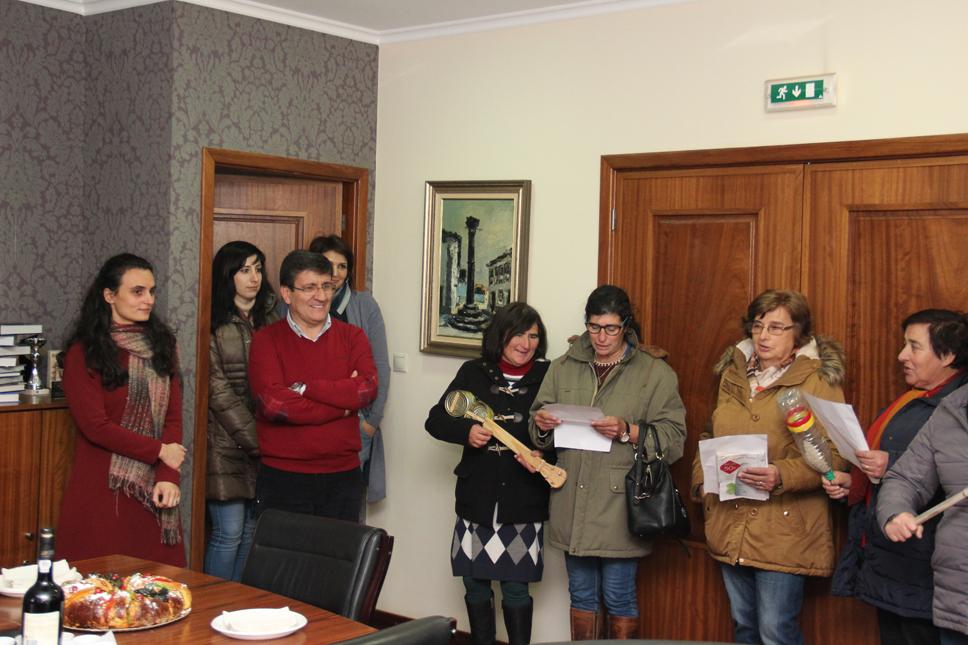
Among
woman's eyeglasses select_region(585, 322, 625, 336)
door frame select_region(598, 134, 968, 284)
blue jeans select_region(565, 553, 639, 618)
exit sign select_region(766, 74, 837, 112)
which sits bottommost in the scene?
blue jeans select_region(565, 553, 639, 618)

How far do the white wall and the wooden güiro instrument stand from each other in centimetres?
57

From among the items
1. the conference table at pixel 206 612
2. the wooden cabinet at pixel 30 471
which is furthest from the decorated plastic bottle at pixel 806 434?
the wooden cabinet at pixel 30 471

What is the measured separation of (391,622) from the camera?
5.04 m

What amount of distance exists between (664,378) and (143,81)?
240cm

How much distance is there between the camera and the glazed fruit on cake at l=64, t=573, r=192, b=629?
2.34 metres

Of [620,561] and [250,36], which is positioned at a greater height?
[250,36]

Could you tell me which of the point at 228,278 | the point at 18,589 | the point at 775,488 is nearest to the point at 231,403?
the point at 228,278

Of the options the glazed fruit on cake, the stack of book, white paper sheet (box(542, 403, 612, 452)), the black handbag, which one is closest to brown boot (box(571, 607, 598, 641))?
the black handbag

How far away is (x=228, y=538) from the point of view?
4.56 meters

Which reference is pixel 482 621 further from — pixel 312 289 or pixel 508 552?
pixel 312 289

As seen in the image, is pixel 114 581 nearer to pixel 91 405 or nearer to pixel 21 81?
pixel 91 405

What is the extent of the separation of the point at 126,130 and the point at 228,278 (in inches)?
28.9

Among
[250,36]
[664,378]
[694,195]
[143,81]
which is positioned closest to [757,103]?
[694,195]

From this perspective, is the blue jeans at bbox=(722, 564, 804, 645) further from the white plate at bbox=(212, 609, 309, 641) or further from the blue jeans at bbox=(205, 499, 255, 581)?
the blue jeans at bbox=(205, 499, 255, 581)
